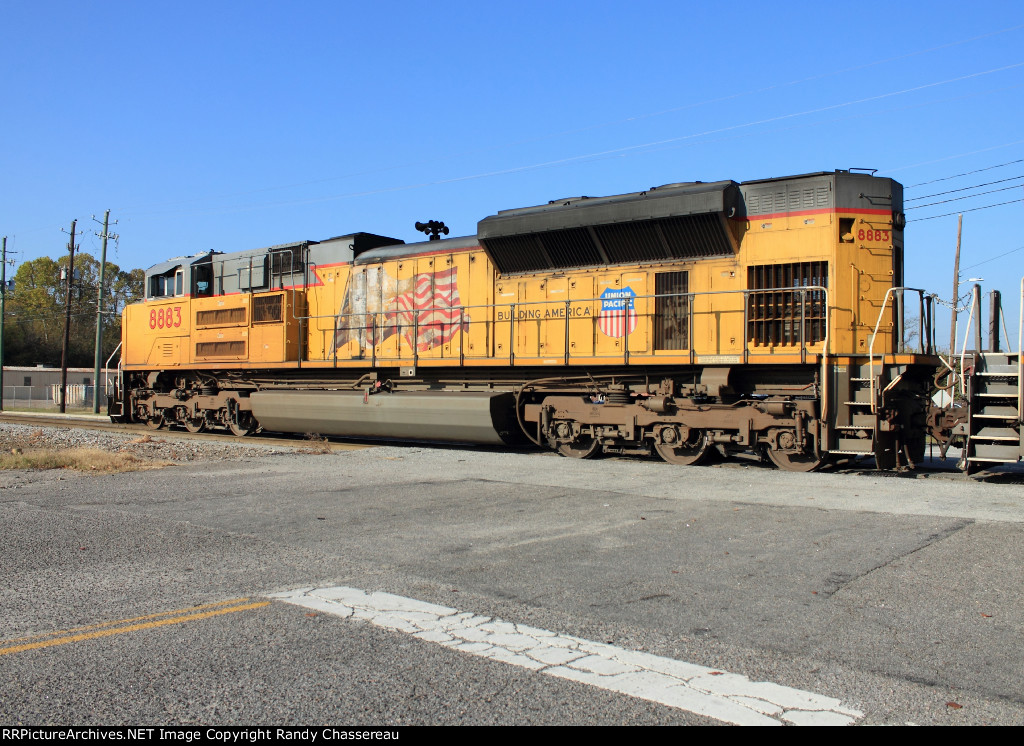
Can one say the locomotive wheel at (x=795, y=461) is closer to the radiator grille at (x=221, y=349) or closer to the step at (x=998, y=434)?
the step at (x=998, y=434)

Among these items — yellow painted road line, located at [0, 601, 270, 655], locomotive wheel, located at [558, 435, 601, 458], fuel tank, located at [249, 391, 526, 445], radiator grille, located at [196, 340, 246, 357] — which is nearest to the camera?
yellow painted road line, located at [0, 601, 270, 655]

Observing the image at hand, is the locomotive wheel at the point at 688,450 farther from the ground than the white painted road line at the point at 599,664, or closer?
farther from the ground

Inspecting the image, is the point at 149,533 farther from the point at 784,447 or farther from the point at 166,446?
the point at 166,446

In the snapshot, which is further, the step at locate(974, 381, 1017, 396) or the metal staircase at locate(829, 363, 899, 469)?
the metal staircase at locate(829, 363, 899, 469)

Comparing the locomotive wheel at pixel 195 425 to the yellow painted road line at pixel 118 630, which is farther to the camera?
the locomotive wheel at pixel 195 425

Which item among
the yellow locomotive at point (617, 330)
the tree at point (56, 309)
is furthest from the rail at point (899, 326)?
the tree at point (56, 309)

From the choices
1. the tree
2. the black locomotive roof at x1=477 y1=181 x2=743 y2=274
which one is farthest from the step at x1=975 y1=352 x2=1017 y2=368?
the tree

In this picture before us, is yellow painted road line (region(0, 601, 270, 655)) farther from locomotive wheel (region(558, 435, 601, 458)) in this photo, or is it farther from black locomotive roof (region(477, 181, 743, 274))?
black locomotive roof (region(477, 181, 743, 274))

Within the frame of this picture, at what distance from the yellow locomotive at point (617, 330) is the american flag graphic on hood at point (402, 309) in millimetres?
38

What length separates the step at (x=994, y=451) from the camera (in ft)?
32.4

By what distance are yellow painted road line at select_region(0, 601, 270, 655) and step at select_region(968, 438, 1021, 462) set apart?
9091 mm

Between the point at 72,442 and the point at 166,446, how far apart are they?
258 cm

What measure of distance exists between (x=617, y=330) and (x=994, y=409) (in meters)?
5.26

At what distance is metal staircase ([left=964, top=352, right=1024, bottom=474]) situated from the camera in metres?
9.99
